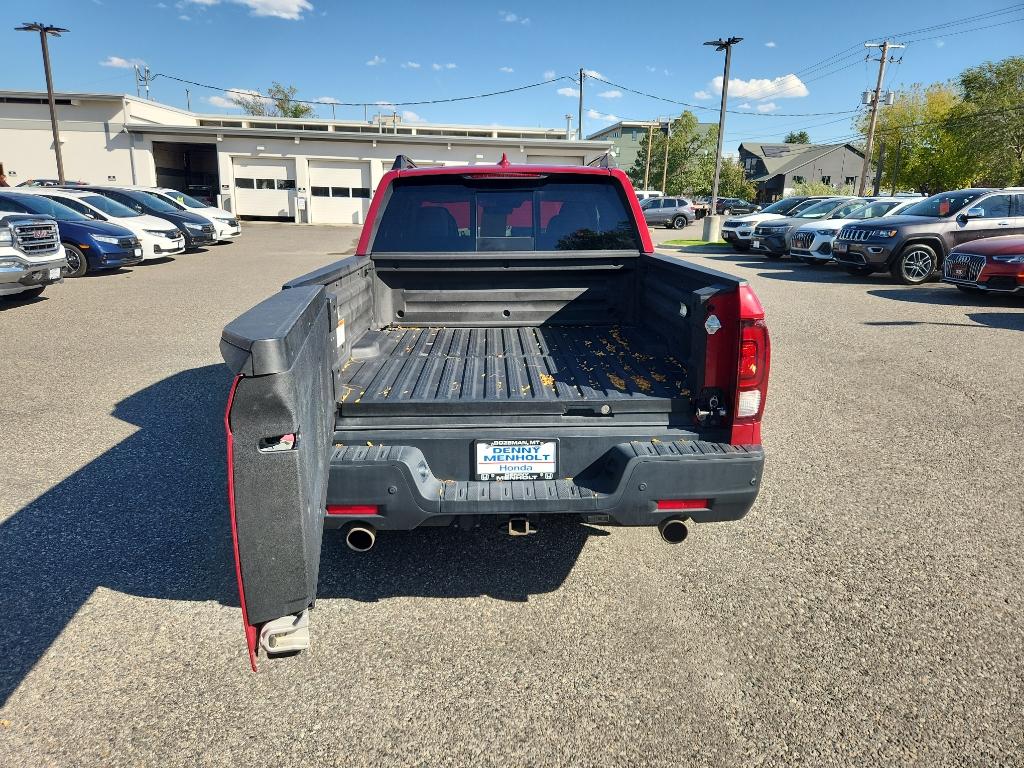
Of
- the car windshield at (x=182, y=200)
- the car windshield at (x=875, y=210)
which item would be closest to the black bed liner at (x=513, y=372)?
the car windshield at (x=875, y=210)

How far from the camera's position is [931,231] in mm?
13234

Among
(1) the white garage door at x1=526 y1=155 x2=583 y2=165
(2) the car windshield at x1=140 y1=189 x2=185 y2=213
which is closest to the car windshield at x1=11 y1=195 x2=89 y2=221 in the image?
(2) the car windshield at x1=140 y1=189 x2=185 y2=213

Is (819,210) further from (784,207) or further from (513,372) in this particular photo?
(513,372)

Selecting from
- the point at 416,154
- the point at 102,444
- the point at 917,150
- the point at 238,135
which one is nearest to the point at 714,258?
the point at 102,444

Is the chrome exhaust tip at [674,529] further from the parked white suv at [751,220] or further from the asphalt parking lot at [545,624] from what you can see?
the parked white suv at [751,220]

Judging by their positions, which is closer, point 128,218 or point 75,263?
point 75,263

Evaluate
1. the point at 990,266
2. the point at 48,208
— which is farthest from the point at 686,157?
the point at 48,208

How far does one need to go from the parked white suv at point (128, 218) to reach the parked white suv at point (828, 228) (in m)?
16.1

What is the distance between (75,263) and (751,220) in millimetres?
18830

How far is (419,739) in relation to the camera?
2.33 m

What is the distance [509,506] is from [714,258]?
1868 cm

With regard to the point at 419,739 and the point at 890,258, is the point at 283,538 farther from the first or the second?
the point at 890,258

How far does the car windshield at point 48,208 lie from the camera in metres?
13.0

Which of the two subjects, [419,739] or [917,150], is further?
[917,150]
